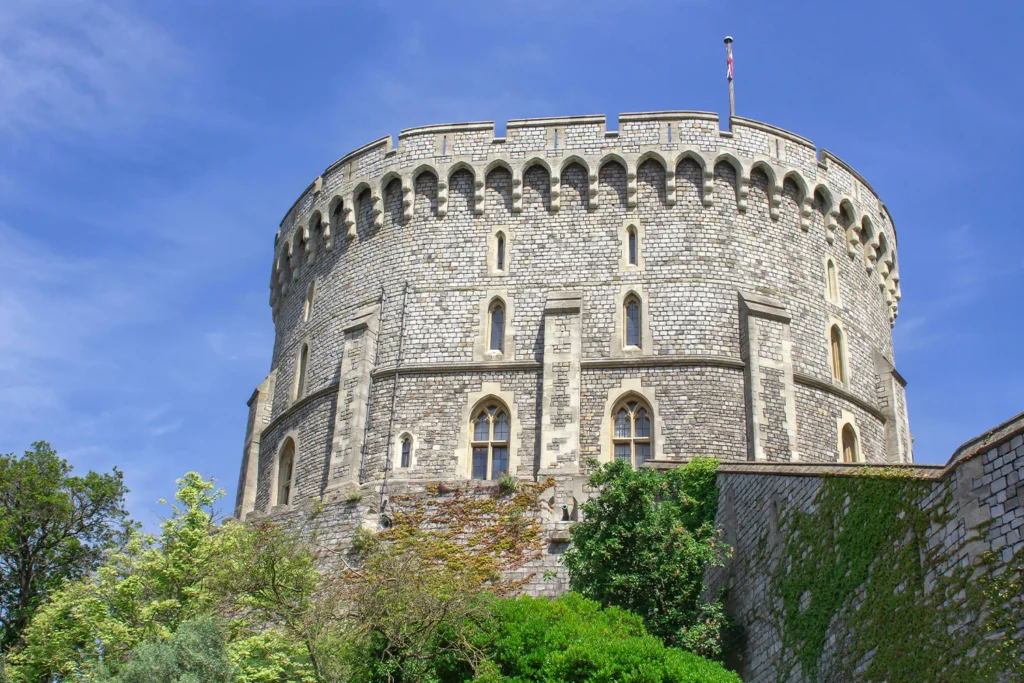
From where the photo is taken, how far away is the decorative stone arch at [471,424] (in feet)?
95.8

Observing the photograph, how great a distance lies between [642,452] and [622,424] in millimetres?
813

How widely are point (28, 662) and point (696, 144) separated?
19.9 m

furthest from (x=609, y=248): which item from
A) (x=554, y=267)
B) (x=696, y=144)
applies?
(x=696, y=144)

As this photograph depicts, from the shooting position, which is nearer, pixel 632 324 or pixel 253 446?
pixel 632 324

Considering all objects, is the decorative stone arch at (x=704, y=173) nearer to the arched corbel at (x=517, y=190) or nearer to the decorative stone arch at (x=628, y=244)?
the decorative stone arch at (x=628, y=244)

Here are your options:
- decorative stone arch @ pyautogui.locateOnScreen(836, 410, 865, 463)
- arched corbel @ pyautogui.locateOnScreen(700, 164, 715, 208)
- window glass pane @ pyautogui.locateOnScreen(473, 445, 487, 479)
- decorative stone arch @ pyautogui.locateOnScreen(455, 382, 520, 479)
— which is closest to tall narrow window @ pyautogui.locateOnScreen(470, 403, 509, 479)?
window glass pane @ pyautogui.locateOnScreen(473, 445, 487, 479)

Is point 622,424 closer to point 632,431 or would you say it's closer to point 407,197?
point 632,431

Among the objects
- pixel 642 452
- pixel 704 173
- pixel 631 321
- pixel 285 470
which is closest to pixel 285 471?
pixel 285 470

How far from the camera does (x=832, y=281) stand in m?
32.9

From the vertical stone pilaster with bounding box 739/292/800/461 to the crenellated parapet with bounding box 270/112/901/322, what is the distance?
319 centimetres

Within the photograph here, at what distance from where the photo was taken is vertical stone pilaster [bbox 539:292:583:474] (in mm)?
28469

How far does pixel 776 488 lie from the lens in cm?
2177

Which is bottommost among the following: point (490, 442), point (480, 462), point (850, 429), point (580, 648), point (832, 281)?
point (580, 648)

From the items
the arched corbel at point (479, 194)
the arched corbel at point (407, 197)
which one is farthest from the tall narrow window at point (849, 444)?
the arched corbel at point (407, 197)
